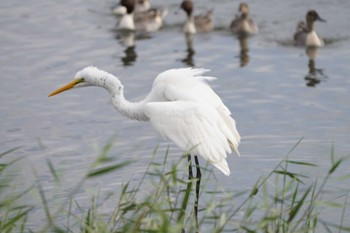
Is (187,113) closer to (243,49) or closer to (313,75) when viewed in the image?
(313,75)

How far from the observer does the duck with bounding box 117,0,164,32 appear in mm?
16734

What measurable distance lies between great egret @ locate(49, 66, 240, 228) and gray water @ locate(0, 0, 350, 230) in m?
0.59

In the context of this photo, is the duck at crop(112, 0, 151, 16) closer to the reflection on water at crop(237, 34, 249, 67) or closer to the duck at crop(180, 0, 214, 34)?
the duck at crop(180, 0, 214, 34)

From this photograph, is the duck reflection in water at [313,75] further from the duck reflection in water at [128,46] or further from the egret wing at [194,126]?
the egret wing at [194,126]

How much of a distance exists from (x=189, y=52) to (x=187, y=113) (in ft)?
24.6

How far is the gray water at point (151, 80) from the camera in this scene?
10141mm

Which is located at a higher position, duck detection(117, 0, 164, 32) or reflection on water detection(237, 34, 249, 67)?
duck detection(117, 0, 164, 32)

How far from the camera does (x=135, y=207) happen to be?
18.7 ft

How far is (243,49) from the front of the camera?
15.2 metres

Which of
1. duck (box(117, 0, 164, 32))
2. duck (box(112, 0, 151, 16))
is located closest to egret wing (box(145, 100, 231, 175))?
duck (box(117, 0, 164, 32))

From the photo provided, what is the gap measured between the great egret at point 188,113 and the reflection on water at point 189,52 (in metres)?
6.13

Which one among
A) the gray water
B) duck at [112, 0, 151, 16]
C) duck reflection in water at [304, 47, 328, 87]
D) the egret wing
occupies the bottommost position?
duck reflection in water at [304, 47, 328, 87]

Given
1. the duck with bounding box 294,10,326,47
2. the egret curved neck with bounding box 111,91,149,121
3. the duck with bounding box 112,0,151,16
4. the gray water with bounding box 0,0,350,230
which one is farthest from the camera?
the duck with bounding box 112,0,151,16

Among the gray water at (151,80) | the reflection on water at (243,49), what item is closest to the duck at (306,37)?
the gray water at (151,80)
